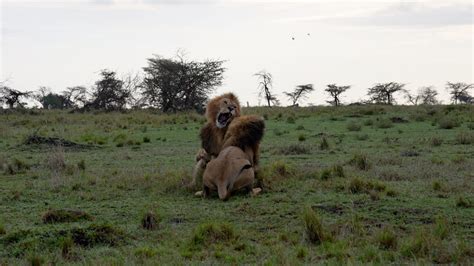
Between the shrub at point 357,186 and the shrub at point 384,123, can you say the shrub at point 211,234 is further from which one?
the shrub at point 384,123

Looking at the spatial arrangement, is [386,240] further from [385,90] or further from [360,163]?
[385,90]

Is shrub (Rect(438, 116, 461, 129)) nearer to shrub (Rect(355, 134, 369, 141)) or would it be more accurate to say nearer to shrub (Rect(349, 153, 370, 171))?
shrub (Rect(355, 134, 369, 141))

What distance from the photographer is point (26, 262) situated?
19.9ft

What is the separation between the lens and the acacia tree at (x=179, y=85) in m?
42.9

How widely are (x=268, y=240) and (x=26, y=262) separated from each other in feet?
7.64

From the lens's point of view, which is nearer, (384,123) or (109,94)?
(384,123)

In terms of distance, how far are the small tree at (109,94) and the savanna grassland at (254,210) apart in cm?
2966

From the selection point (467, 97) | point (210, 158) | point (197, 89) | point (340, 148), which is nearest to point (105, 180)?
point (210, 158)

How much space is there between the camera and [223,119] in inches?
400

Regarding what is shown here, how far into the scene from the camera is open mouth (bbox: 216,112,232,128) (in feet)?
33.3

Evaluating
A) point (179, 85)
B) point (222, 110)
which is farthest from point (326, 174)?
point (179, 85)

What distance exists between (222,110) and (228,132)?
399mm

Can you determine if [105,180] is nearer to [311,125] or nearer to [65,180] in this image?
[65,180]

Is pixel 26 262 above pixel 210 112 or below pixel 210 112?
below
